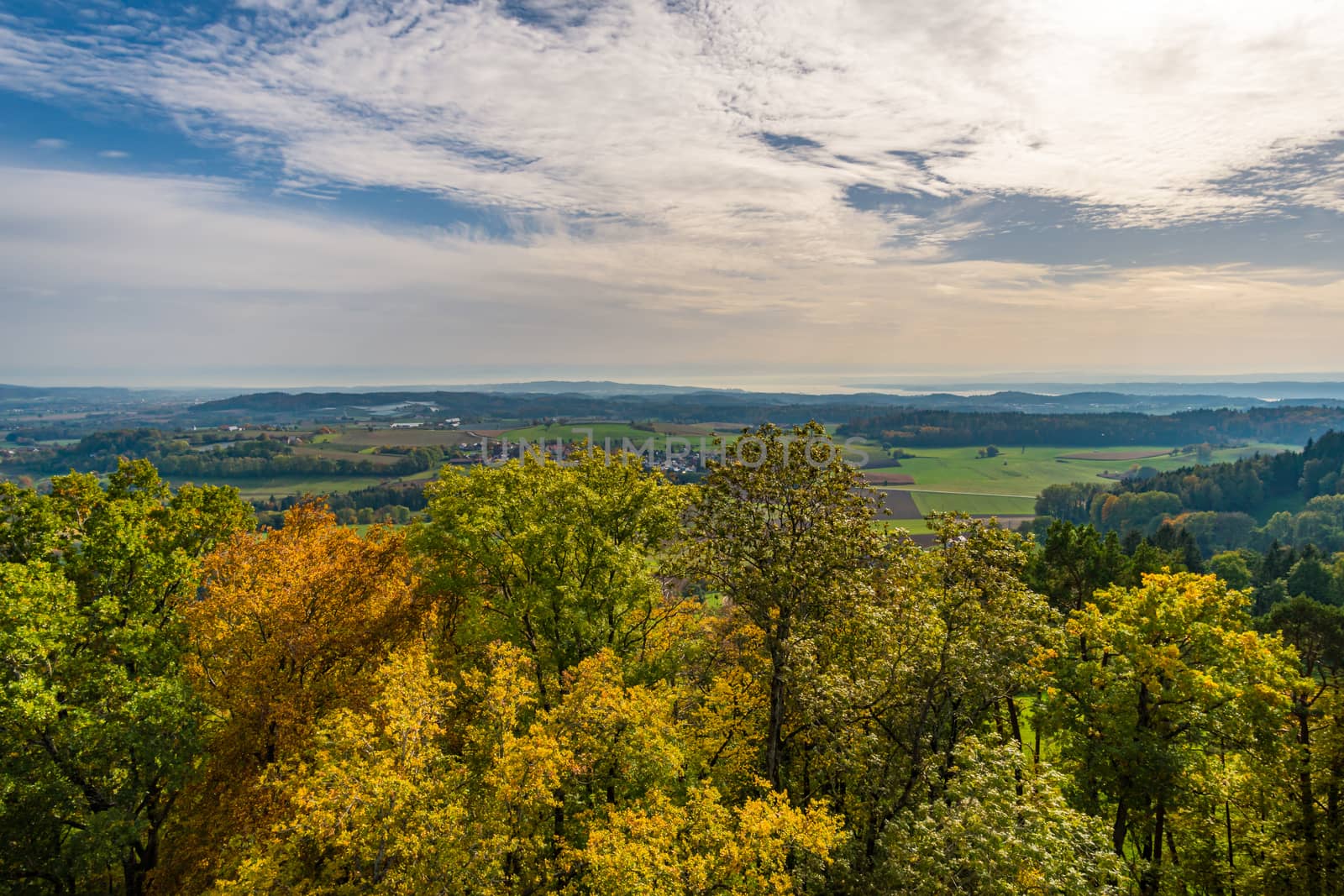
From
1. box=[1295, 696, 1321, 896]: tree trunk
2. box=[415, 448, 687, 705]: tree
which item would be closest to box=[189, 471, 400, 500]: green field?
box=[415, 448, 687, 705]: tree

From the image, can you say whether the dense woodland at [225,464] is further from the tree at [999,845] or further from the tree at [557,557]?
the tree at [999,845]

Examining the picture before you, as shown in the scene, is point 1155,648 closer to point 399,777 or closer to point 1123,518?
point 399,777

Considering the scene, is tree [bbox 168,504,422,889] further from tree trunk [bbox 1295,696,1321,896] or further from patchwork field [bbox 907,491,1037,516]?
patchwork field [bbox 907,491,1037,516]

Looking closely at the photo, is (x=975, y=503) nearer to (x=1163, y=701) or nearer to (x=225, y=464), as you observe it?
(x=1163, y=701)

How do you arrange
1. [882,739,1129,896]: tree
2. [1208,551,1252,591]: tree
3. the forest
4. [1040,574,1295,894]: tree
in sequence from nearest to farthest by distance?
[882,739,1129,896]: tree, the forest, [1040,574,1295,894]: tree, [1208,551,1252,591]: tree

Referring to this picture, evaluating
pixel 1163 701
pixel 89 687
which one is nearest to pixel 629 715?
pixel 89 687

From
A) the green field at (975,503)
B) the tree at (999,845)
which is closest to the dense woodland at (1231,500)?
the green field at (975,503)

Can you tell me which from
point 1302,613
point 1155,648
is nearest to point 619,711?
point 1155,648
